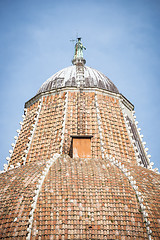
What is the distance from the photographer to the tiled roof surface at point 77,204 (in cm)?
1430

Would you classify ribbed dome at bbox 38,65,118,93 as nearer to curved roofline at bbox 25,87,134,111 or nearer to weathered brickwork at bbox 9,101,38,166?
curved roofline at bbox 25,87,134,111

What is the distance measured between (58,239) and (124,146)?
942 cm

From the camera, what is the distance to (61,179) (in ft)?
53.7

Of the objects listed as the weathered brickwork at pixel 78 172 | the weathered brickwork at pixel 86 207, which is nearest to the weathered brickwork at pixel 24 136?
the weathered brickwork at pixel 78 172

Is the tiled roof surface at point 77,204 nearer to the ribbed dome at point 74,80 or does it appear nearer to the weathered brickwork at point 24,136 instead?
the weathered brickwork at point 24,136

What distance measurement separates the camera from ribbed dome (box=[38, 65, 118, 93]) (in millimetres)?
25047

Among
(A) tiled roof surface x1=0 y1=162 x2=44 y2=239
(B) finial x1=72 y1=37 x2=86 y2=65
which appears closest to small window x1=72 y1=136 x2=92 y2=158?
(A) tiled roof surface x1=0 y1=162 x2=44 y2=239

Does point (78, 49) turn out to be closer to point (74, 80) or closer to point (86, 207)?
point (74, 80)

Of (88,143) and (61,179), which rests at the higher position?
(88,143)

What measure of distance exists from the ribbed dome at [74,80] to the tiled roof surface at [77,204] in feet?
29.0

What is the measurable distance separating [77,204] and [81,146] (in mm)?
5099

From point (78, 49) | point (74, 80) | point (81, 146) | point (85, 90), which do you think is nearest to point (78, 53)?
point (78, 49)

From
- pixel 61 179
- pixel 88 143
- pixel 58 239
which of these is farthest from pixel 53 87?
pixel 58 239

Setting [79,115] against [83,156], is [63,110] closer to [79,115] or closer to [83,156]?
[79,115]
